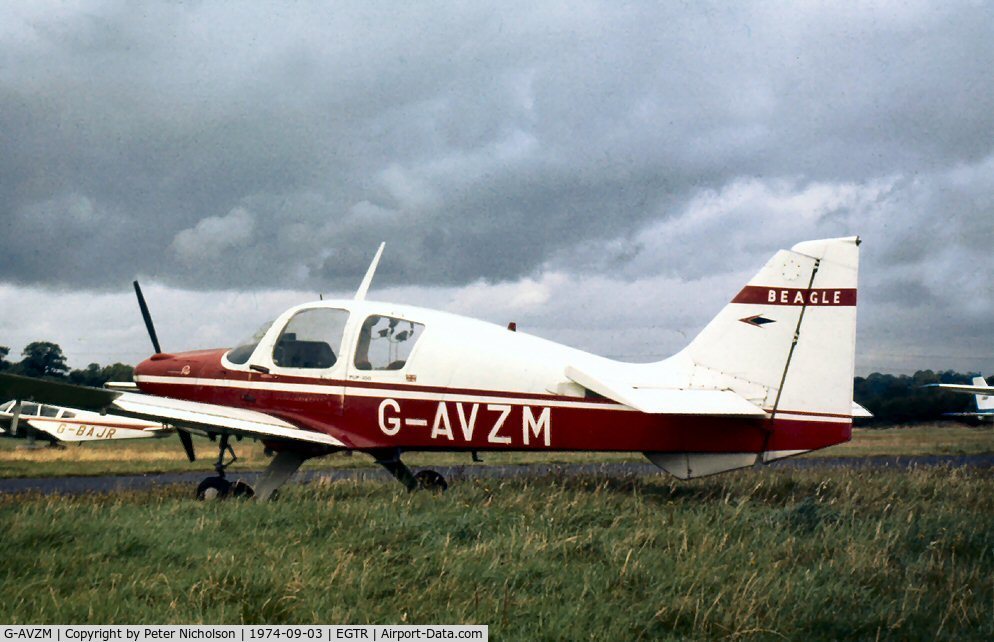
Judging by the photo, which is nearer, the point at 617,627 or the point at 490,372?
the point at 617,627

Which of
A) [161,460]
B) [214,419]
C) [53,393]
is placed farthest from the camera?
[161,460]

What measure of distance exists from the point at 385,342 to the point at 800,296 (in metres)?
4.43

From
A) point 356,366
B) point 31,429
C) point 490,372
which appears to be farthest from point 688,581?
point 31,429

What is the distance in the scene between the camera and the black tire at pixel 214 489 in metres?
9.47

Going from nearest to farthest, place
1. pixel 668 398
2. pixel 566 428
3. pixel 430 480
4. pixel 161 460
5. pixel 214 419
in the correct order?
1. pixel 668 398
2. pixel 566 428
3. pixel 214 419
4. pixel 430 480
5. pixel 161 460

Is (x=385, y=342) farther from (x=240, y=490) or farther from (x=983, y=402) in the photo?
(x=983, y=402)

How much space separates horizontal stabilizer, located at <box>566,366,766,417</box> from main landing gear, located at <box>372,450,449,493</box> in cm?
202

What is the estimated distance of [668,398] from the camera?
8664mm

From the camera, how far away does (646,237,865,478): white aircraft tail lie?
8.81 metres

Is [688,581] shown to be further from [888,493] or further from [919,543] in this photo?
[888,493]

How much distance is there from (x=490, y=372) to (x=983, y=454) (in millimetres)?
21485

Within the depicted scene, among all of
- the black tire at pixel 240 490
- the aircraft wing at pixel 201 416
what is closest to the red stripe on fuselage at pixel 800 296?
the aircraft wing at pixel 201 416

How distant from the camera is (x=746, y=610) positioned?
4.75 metres

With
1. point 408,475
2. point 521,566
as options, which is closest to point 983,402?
point 408,475
